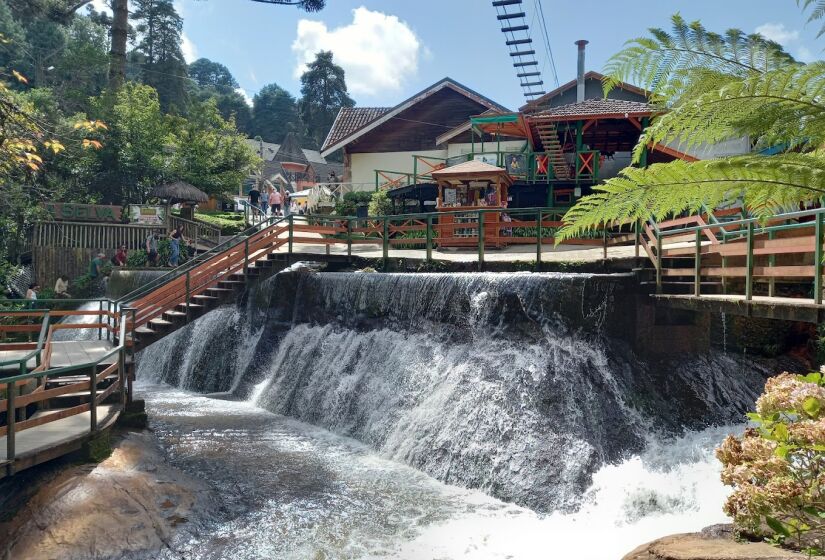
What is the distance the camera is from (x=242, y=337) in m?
16.2

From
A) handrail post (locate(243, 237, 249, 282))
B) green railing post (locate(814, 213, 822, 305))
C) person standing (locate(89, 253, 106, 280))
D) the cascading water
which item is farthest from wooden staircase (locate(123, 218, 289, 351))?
green railing post (locate(814, 213, 822, 305))

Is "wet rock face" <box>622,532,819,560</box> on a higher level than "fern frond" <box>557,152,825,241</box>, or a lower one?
lower

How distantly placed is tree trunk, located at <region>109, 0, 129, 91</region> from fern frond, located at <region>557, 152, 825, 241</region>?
111 feet

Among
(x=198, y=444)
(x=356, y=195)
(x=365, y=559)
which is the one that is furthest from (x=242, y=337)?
(x=356, y=195)

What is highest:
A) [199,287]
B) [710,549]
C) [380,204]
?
[380,204]

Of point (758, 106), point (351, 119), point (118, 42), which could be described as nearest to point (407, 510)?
point (758, 106)

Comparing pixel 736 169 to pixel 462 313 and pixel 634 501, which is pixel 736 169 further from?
pixel 462 313

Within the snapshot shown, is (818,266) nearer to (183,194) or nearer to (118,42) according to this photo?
(183,194)

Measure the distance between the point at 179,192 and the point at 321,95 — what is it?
5190cm

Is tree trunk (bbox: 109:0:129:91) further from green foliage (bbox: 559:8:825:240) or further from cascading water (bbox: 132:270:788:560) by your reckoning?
green foliage (bbox: 559:8:825:240)

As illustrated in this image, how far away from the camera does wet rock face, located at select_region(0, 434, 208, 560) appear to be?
640 cm

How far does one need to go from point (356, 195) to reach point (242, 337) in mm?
12352

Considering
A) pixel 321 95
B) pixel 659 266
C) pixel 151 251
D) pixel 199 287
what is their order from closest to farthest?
pixel 659 266 < pixel 199 287 < pixel 151 251 < pixel 321 95

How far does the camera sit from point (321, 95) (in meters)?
74.3
